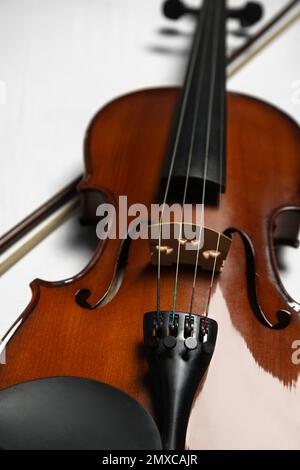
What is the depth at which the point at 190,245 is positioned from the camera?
812mm

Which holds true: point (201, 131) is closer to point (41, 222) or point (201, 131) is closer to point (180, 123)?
point (180, 123)

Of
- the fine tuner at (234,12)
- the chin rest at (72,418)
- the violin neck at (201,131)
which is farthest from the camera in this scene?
the fine tuner at (234,12)

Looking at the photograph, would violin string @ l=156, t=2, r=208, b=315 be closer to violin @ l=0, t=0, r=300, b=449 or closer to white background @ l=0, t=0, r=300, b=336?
violin @ l=0, t=0, r=300, b=449

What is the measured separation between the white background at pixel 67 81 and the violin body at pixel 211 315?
0.17m

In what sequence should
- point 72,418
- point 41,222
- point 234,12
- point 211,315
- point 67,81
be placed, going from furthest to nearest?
point 234,12 → point 67,81 → point 41,222 → point 211,315 → point 72,418

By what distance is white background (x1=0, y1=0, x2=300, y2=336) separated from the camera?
3.52ft

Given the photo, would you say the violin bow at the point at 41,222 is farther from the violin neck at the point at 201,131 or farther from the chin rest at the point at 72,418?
the chin rest at the point at 72,418

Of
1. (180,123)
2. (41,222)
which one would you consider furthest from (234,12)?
(41,222)

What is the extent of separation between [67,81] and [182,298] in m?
1.11

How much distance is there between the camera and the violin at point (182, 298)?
60 centimetres

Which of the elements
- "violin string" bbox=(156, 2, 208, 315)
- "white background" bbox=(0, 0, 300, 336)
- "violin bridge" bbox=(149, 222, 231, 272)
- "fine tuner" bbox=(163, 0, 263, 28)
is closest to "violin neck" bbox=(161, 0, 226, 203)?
"violin string" bbox=(156, 2, 208, 315)

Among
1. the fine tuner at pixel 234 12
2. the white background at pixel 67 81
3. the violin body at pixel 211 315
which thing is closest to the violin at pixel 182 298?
the violin body at pixel 211 315
